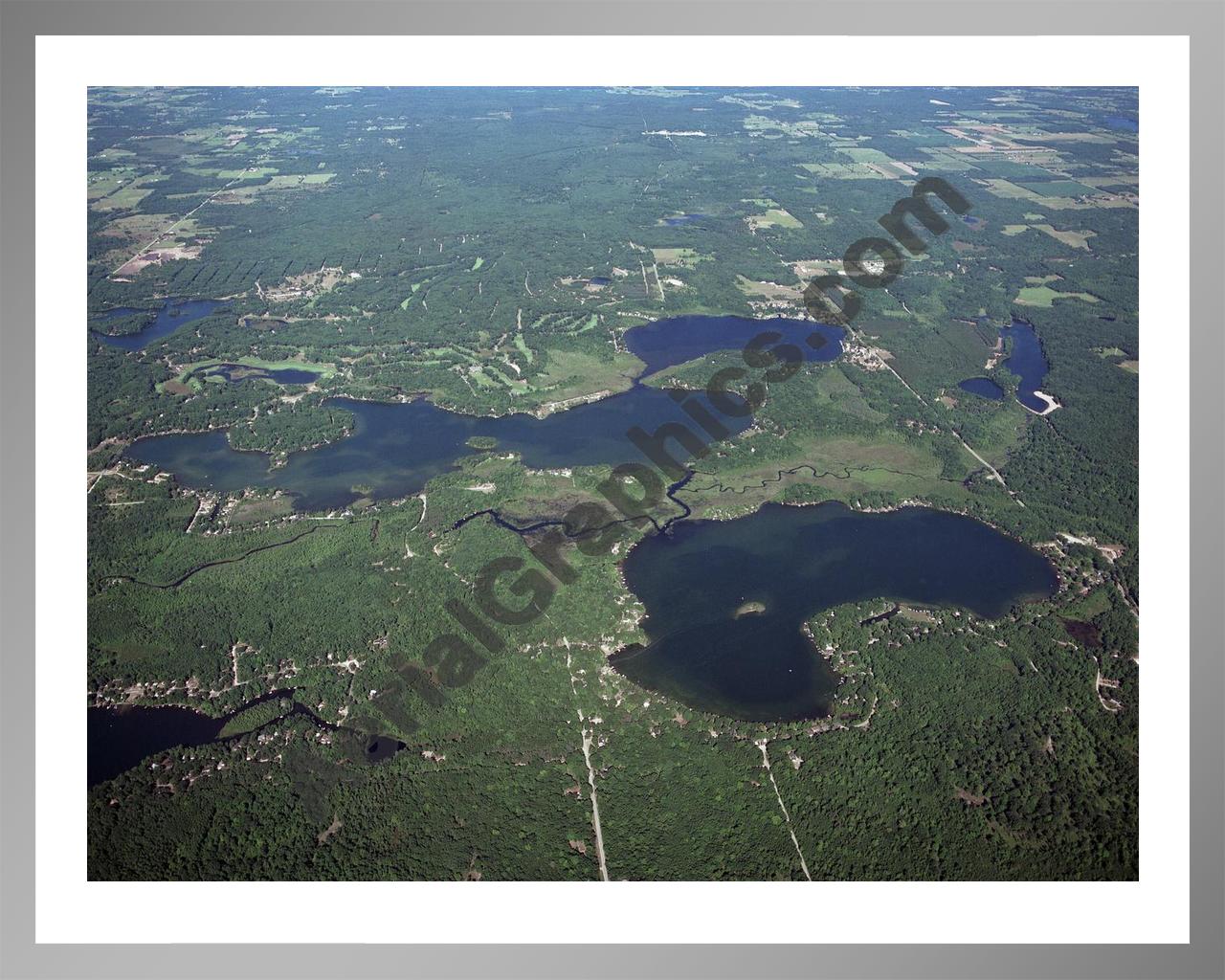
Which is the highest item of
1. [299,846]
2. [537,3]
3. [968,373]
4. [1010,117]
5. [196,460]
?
[1010,117]

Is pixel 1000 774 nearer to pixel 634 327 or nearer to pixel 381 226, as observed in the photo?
pixel 634 327

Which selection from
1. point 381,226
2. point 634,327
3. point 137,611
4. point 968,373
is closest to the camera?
point 137,611

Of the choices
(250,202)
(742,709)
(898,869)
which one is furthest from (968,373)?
(250,202)

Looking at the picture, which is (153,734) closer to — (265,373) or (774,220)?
(265,373)

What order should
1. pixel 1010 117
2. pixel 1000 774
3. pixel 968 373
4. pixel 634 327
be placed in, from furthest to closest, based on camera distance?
pixel 1010 117 → pixel 634 327 → pixel 968 373 → pixel 1000 774

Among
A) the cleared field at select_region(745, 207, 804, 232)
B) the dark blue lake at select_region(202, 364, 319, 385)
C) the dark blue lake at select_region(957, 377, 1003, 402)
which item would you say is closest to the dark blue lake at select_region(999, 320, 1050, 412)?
the dark blue lake at select_region(957, 377, 1003, 402)

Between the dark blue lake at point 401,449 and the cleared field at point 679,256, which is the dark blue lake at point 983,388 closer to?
the dark blue lake at point 401,449
